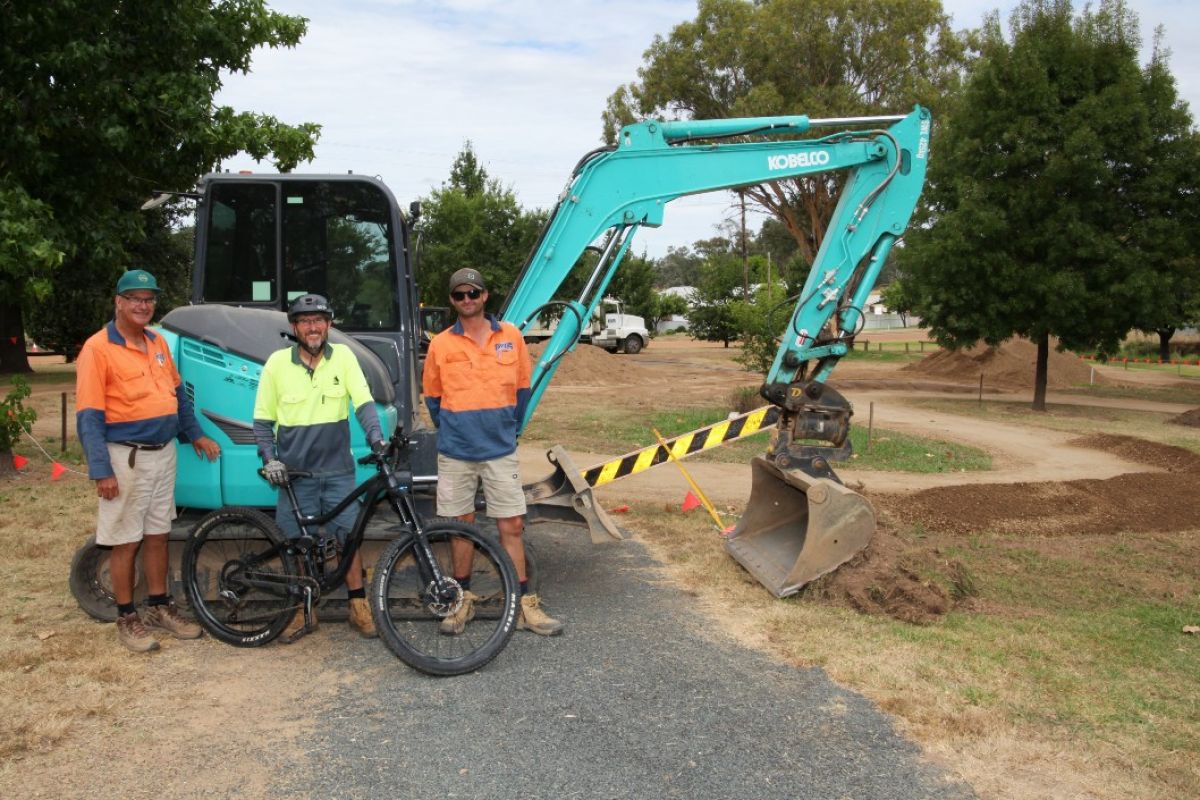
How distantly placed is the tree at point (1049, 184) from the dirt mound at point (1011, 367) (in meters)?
8.03

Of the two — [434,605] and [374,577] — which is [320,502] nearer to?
[374,577]

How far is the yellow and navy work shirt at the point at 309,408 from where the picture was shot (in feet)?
17.8

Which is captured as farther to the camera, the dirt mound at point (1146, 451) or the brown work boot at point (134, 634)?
the dirt mound at point (1146, 451)

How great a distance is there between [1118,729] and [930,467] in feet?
27.3

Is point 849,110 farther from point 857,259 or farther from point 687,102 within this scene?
point 857,259

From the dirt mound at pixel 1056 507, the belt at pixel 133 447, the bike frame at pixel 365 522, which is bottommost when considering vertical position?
the dirt mound at pixel 1056 507

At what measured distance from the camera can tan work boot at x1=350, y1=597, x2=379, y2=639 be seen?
5.77 metres

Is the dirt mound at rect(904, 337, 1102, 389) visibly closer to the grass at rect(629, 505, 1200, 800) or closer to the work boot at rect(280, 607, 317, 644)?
the grass at rect(629, 505, 1200, 800)

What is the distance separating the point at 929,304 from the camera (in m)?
20.0

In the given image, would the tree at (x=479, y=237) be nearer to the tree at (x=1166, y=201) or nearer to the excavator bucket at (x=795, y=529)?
the tree at (x=1166, y=201)

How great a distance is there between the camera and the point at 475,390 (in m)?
5.58

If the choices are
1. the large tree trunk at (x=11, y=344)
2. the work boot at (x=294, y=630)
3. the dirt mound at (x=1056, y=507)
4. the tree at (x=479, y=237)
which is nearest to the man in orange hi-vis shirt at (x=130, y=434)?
the work boot at (x=294, y=630)

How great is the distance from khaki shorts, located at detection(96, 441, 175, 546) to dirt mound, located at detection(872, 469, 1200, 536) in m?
6.31

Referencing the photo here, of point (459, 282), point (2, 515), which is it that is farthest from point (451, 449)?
point (2, 515)
